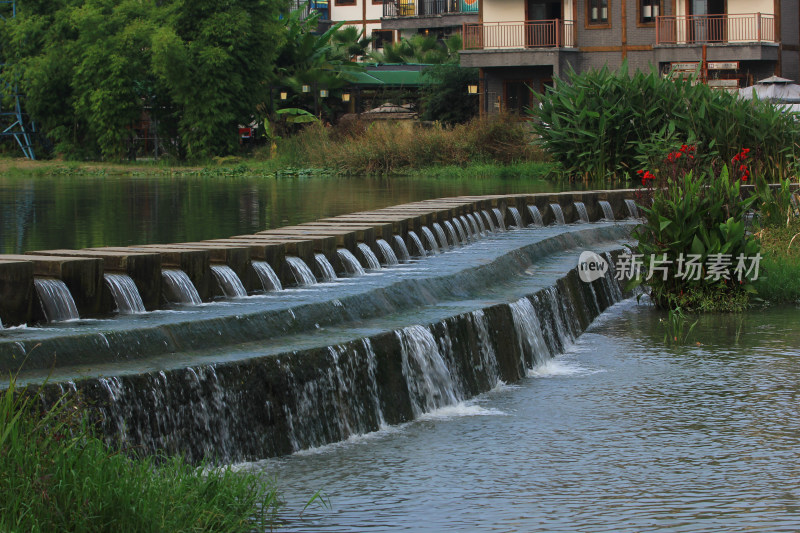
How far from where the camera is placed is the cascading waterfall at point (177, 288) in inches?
436

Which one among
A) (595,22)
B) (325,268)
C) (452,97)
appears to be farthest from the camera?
(452,97)

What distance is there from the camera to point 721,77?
41.7 m

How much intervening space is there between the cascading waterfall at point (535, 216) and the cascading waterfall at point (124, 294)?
11.7 meters

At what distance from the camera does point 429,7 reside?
63719mm

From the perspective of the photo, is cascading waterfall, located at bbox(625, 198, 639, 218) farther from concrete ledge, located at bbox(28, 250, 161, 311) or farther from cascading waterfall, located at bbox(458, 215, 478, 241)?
concrete ledge, located at bbox(28, 250, 161, 311)

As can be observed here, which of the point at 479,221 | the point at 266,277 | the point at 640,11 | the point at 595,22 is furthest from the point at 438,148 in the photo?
the point at 266,277

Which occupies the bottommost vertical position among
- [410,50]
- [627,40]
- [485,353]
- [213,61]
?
[485,353]

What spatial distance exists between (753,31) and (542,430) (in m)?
35.3

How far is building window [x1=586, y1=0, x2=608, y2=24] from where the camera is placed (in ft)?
145

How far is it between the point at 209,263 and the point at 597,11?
3500 cm

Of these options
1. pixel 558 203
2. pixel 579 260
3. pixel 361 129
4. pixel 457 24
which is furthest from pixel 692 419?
pixel 457 24

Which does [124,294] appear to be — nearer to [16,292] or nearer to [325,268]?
[16,292]

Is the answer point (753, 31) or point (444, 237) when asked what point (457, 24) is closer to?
point (753, 31)

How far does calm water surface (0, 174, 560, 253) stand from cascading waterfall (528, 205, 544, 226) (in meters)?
2.80
